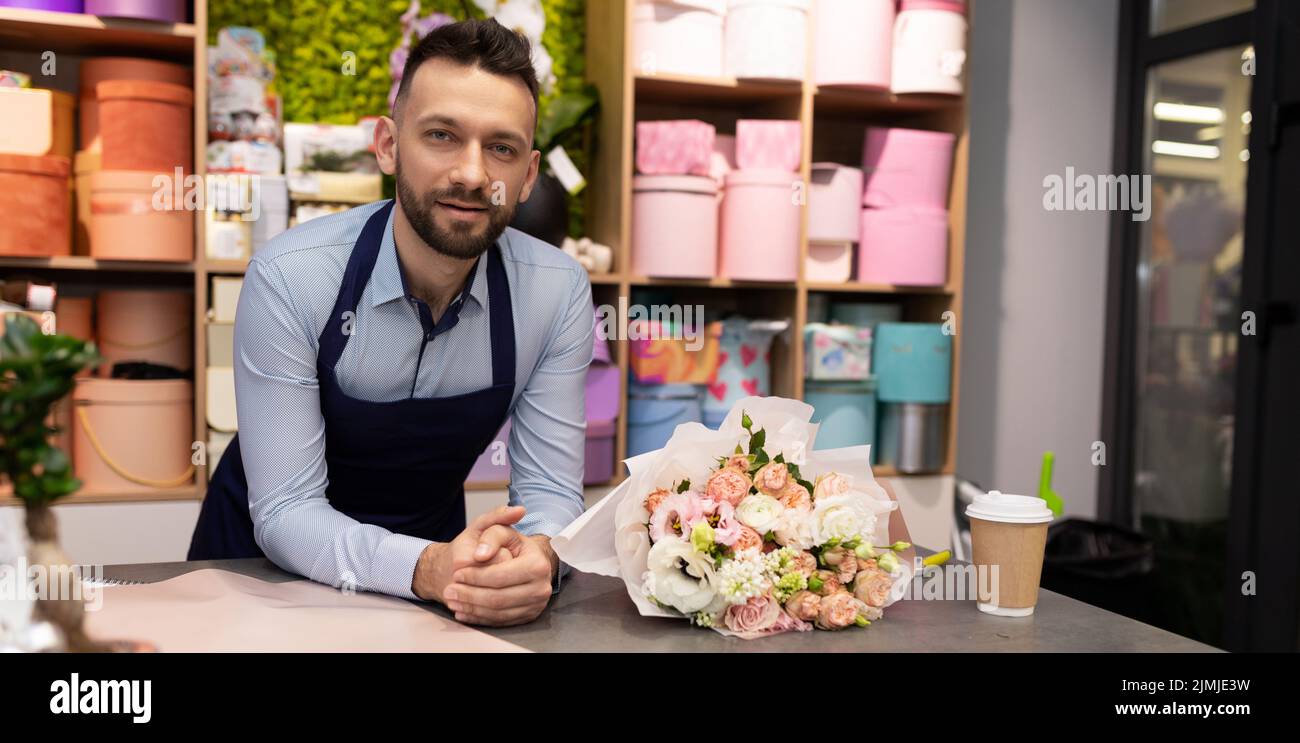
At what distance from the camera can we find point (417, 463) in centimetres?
166

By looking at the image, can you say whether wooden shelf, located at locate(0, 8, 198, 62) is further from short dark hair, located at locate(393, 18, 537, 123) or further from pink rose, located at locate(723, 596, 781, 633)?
pink rose, located at locate(723, 596, 781, 633)

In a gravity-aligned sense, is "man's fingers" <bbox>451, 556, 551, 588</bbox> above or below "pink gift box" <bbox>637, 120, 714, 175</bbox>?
below

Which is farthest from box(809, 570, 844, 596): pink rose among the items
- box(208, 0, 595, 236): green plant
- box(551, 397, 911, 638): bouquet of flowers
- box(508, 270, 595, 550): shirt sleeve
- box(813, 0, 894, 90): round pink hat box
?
box(813, 0, 894, 90): round pink hat box

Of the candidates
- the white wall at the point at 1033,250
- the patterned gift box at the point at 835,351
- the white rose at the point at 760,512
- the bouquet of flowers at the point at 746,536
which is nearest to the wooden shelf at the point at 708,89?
the patterned gift box at the point at 835,351

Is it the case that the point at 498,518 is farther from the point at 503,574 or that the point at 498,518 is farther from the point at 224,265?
the point at 224,265

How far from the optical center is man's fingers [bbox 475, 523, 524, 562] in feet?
3.82

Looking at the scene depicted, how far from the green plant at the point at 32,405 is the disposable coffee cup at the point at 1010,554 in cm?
89

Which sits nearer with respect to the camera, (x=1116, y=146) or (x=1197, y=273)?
(x=1197, y=273)

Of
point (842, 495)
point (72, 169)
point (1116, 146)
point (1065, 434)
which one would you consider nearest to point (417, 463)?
point (842, 495)

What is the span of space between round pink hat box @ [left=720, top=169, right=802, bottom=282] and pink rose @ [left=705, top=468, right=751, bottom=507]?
1698mm

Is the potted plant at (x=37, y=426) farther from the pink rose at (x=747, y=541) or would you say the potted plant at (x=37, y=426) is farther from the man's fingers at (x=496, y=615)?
the pink rose at (x=747, y=541)
